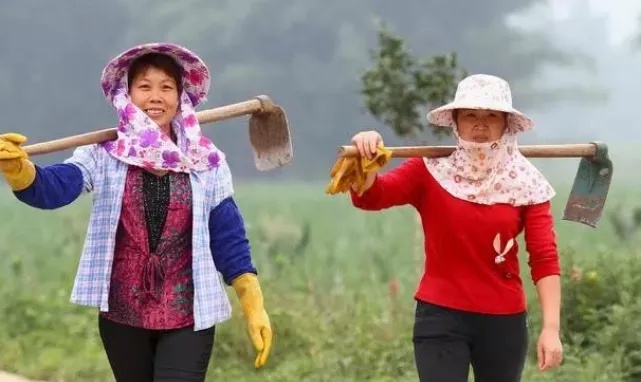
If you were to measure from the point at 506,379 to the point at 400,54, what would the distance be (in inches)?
134

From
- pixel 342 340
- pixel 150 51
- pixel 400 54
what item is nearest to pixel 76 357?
pixel 342 340

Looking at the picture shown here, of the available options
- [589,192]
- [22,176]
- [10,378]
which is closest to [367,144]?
[22,176]

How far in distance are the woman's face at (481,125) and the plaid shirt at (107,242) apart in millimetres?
856

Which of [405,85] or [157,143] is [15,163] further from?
[405,85]

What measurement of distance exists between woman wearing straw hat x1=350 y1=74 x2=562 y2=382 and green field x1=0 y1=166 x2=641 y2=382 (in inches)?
80.1

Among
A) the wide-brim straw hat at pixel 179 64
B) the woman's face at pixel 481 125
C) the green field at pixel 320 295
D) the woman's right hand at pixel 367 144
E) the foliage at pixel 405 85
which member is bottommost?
the green field at pixel 320 295

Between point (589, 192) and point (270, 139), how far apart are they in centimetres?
117

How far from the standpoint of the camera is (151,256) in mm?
3223

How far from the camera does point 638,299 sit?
568cm

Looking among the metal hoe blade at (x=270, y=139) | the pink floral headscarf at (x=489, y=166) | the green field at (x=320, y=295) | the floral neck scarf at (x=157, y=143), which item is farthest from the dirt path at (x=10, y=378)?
the pink floral headscarf at (x=489, y=166)

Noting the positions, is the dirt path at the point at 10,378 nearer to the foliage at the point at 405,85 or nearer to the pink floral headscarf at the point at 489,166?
the foliage at the point at 405,85

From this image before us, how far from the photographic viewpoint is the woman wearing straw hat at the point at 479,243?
11.2ft

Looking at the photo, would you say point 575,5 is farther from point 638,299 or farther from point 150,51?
point 150,51

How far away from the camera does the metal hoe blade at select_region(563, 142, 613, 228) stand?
4.02 meters
